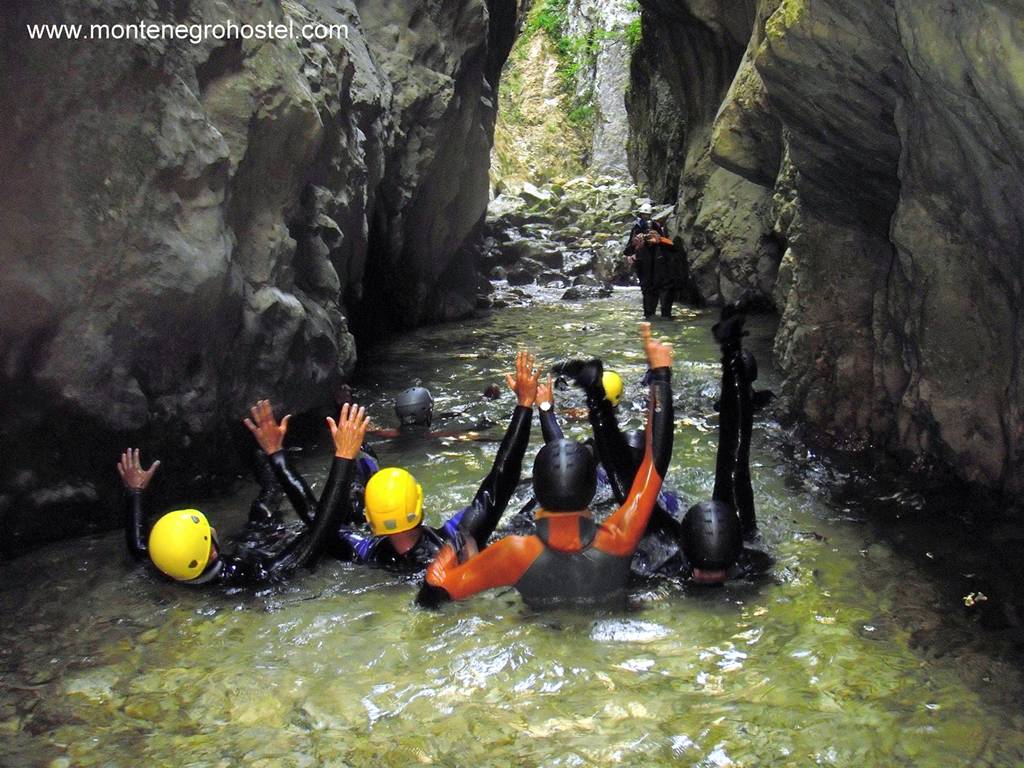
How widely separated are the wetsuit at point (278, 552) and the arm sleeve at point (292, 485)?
6.6 inches

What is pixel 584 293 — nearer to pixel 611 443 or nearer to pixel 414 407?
pixel 414 407

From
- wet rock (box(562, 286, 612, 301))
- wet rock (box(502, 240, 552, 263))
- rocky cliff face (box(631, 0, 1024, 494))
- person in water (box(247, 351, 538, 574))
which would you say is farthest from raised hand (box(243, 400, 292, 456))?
wet rock (box(502, 240, 552, 263))

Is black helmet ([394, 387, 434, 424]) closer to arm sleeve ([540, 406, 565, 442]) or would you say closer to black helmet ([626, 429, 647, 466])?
arm sleeve ([540, 406, 565, 442])

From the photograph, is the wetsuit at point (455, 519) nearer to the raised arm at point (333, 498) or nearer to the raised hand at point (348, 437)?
the raised arm at point (333, 498)

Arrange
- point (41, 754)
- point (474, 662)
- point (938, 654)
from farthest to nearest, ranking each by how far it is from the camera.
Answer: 1. point (474, 662)
2. point (938, 654)
3. point (41, 754)

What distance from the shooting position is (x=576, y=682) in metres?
3.41

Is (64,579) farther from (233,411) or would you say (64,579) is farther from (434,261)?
(434,261)

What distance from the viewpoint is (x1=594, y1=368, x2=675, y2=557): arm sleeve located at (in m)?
3.94

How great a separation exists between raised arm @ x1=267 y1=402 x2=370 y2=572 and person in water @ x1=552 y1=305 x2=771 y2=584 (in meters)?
1.12

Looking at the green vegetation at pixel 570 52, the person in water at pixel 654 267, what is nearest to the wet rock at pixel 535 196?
the green vegetation at pixel 570 52

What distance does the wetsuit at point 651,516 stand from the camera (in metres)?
4.43

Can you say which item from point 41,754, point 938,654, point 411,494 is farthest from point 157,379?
point 938,654

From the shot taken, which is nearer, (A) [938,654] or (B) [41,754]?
(B) [41,754]

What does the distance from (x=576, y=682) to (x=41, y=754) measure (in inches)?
76.9
